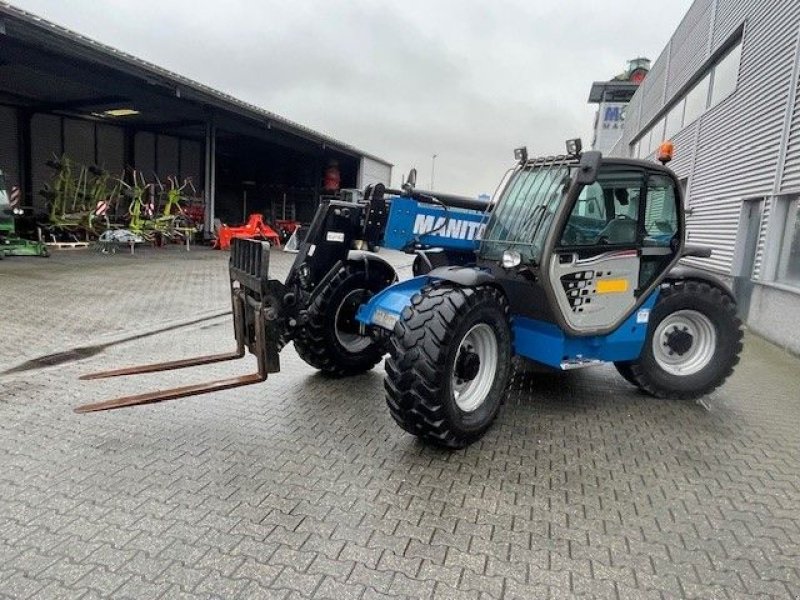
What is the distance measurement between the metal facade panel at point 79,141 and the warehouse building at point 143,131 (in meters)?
0.04

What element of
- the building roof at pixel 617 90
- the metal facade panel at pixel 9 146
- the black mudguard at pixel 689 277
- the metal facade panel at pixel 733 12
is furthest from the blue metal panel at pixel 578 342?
the building roof at pixel 617 90

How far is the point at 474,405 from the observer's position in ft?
13.1

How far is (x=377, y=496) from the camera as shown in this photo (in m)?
3.12

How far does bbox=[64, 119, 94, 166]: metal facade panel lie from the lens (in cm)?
2152

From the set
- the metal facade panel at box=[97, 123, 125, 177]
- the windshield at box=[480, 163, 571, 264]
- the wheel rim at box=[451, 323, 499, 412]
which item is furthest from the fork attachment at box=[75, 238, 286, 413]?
the metal facade panel at box=[97, 123, 125, 177]

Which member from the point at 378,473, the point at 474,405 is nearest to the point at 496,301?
the point at 474,405

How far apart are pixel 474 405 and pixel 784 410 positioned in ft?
10.2

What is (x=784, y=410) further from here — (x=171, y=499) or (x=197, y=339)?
(x=197, y=339)

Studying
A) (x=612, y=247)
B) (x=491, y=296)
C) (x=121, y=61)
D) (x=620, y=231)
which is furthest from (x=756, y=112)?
(x=121, y=61)

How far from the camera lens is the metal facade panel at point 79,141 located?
847 inches

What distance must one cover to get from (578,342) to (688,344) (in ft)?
4.72

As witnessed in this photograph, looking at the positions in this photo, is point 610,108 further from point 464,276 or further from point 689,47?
point 464,276

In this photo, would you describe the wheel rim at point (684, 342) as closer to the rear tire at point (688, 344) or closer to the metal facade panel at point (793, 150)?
the rear tire at point (688, 344)

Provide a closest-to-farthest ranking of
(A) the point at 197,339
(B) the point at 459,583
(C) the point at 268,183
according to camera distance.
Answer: (B) the point at 459,583 → (A) the point at 197,339 → (C) the point at 268,183
